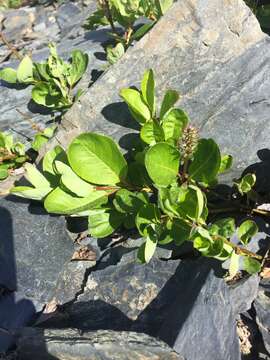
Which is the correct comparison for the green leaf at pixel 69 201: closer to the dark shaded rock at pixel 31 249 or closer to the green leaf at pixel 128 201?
the green leaf at pixel 128 201

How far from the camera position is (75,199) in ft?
8.79

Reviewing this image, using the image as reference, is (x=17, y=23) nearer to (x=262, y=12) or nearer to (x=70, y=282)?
(x=262, y=12)

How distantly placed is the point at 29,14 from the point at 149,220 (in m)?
6.18

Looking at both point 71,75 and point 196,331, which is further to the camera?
point 71,75

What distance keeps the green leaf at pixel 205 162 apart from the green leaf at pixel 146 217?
0.31 meters

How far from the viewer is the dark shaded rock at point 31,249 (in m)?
2.81

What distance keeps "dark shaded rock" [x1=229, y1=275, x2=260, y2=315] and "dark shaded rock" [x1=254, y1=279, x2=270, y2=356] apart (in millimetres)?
51

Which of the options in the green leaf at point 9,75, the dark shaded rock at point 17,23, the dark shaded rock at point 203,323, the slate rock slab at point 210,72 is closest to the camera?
the dark shaded rock at point 203,323

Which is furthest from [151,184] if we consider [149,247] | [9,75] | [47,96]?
[9,75]

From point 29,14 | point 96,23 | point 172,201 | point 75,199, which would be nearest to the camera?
point 172,201

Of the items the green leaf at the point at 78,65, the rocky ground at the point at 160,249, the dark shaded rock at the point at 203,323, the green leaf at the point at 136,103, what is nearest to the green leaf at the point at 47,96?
the green leaf at the point at 78,65

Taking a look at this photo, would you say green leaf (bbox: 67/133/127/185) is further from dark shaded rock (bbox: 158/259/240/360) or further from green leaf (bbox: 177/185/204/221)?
dark shaded rock (bbox: 158/259/240/360)

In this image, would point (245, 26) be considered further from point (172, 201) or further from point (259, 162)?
point (172, 201)

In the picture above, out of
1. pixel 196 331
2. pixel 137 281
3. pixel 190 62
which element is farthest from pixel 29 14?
pixel 196 331
